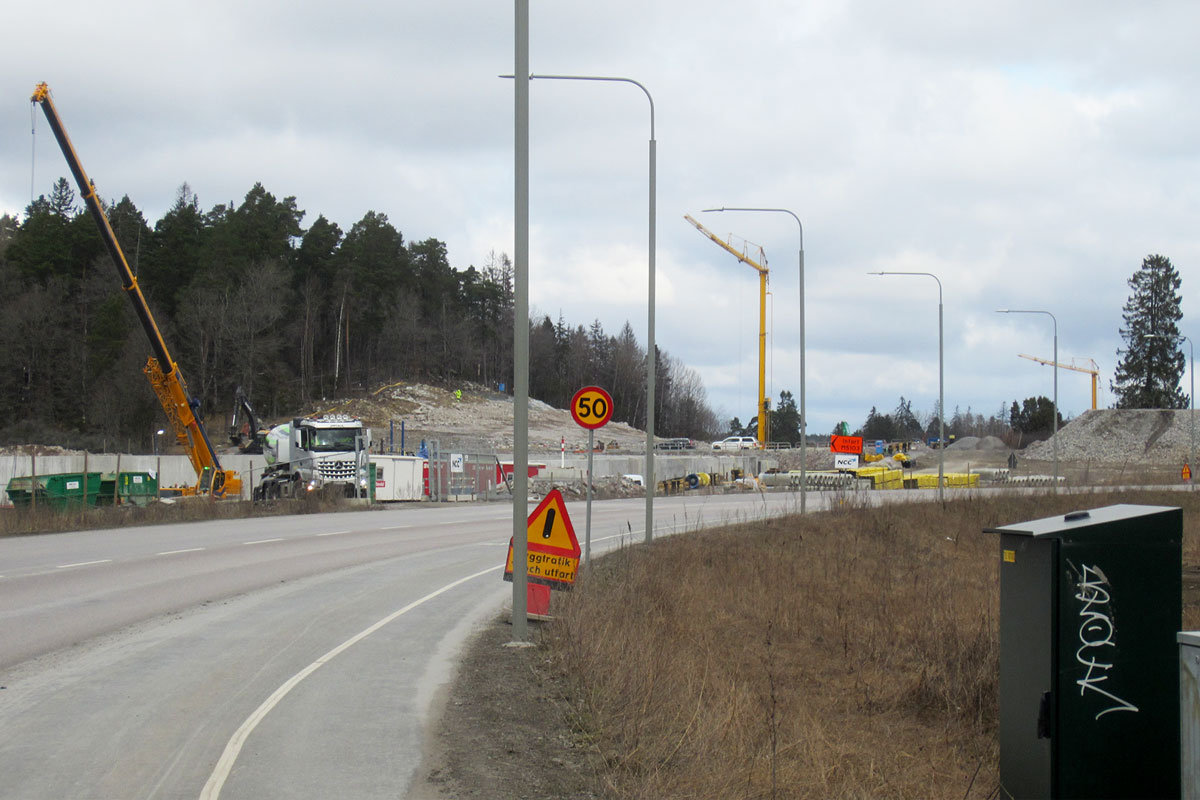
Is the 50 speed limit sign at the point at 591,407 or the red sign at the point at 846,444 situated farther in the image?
the red sign at the point at 846,444

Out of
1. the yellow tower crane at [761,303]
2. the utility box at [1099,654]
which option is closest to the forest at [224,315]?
the yellow tower crane at [761,303]

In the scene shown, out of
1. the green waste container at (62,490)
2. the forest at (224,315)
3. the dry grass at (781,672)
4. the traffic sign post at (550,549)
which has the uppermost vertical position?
the forest at (224,315)

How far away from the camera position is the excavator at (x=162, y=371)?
34.0 m

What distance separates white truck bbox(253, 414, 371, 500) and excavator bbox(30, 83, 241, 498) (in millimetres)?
1473

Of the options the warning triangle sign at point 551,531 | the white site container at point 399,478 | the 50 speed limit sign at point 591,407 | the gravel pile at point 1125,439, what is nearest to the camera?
the warning triangle sign at point 551,531

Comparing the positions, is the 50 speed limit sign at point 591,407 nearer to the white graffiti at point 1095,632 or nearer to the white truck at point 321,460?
the white graffiti at point 1095,632

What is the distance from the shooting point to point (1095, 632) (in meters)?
6.14

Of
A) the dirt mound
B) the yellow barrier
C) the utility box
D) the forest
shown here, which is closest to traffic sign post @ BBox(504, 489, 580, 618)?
the utility box

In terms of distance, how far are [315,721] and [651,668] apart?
9.36 feet

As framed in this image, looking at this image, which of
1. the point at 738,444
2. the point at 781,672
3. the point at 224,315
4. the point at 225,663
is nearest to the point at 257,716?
the point at 225,663

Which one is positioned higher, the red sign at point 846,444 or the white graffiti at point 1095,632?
the red sign at point 846,444

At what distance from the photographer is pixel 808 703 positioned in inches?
422

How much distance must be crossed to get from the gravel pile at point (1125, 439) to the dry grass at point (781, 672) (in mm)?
81653

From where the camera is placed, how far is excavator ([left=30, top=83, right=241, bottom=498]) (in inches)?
1340
